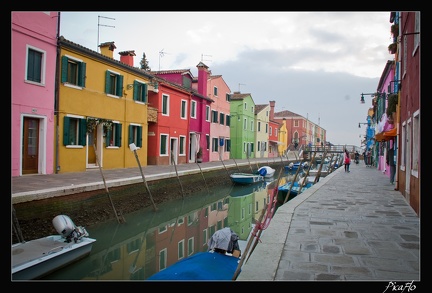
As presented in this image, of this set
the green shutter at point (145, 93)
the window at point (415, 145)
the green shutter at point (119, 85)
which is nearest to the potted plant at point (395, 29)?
the window at point (415, 145)

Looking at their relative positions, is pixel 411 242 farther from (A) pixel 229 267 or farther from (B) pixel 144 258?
(B) pixel 144 258

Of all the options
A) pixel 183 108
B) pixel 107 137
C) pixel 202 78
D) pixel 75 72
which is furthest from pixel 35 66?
pixel 202 78

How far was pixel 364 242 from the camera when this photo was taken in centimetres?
475

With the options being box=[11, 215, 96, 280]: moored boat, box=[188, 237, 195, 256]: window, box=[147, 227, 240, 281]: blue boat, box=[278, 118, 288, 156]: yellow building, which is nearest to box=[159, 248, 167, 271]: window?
box=[188, 237, 195, 256]: window

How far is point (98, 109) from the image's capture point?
15.1 m

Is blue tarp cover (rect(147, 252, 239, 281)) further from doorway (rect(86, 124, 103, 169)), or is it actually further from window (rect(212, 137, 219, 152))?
window (rect(212, 137, 219, 152))

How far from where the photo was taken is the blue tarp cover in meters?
4.38

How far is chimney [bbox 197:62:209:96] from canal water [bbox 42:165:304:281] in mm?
11558

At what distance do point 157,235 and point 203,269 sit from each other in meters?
5.97

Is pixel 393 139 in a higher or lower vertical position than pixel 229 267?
higher

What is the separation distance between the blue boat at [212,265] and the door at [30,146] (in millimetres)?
8897

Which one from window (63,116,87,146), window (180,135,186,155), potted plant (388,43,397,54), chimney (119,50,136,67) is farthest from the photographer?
window (180,135,186,155)

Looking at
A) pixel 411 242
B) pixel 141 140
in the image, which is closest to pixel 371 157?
pixel 141 140
